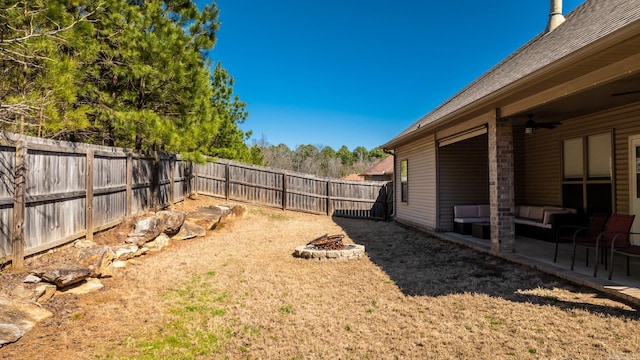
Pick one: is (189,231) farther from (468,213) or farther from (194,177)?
(468,213)

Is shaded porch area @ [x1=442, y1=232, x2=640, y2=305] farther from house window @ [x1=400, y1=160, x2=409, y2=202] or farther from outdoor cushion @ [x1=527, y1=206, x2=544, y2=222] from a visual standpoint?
house window @ [x1=400, y1=160, x2=409, y2=202]

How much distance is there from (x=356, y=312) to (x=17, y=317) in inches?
138

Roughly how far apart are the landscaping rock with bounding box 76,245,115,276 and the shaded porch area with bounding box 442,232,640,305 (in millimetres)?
6771

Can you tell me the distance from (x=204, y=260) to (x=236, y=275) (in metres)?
1.36

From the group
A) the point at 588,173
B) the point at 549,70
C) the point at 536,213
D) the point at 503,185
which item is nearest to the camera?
the point at 549,70

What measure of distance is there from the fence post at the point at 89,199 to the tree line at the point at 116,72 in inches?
25.3

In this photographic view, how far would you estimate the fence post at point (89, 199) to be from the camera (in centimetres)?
643

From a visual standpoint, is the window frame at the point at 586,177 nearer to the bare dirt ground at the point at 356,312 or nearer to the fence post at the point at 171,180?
the bare dirt ground at the point at 356,312

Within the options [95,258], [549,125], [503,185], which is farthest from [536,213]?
[95,258]

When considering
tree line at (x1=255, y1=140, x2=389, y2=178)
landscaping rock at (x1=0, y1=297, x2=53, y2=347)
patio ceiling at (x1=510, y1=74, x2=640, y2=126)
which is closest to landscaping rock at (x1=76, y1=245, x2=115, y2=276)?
landscaping rock at (x1=0, y1=297, x2=53, y2=347)

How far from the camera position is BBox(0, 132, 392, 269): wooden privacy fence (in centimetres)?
459

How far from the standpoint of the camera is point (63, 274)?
178 inches

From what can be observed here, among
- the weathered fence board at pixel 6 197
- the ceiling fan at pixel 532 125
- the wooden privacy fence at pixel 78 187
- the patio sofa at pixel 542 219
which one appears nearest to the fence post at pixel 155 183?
the wooden privacy fence at pixel 78 187

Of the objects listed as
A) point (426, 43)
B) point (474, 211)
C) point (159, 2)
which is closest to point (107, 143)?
point (159, 2)
